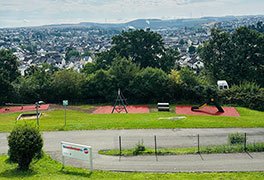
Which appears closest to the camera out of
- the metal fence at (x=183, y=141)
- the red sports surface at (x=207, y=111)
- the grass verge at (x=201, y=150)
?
the grass verge at (x=201, y=150)

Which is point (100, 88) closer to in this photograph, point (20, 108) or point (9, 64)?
point (20, 108)

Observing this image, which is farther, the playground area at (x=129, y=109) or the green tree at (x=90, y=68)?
the green tree at (x=90, y=68)

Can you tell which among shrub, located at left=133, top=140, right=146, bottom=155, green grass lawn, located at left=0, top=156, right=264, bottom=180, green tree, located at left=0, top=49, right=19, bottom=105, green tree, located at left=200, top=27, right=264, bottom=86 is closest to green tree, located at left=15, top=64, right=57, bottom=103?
green tree, located at left=0, top=49, right=19, bottom=105

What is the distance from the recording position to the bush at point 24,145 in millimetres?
19766

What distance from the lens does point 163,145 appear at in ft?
84.3

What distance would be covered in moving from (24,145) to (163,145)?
9.48 m

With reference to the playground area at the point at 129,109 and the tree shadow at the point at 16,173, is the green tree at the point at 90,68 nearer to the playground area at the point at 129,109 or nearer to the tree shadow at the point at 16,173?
the playground area at the point at 129,109

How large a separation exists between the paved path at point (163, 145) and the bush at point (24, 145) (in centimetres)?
275

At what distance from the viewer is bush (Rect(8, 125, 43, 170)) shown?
19.8 m

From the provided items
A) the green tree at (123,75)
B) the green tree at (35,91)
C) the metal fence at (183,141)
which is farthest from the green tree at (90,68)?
the metal fence at (183,141)

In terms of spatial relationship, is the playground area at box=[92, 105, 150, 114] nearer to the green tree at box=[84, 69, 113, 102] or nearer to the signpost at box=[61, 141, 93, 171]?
the green tree at box=[84, 69, 113, 102]

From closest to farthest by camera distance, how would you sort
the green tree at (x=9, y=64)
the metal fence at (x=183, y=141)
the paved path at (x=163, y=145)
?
the paved path at (x=163, y=145)
the metal fence at (x=183, y=141)
the green tree at (x=9, y=64)

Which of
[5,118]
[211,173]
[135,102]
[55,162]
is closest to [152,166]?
[211,173]

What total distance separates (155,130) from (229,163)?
9.24 metres
